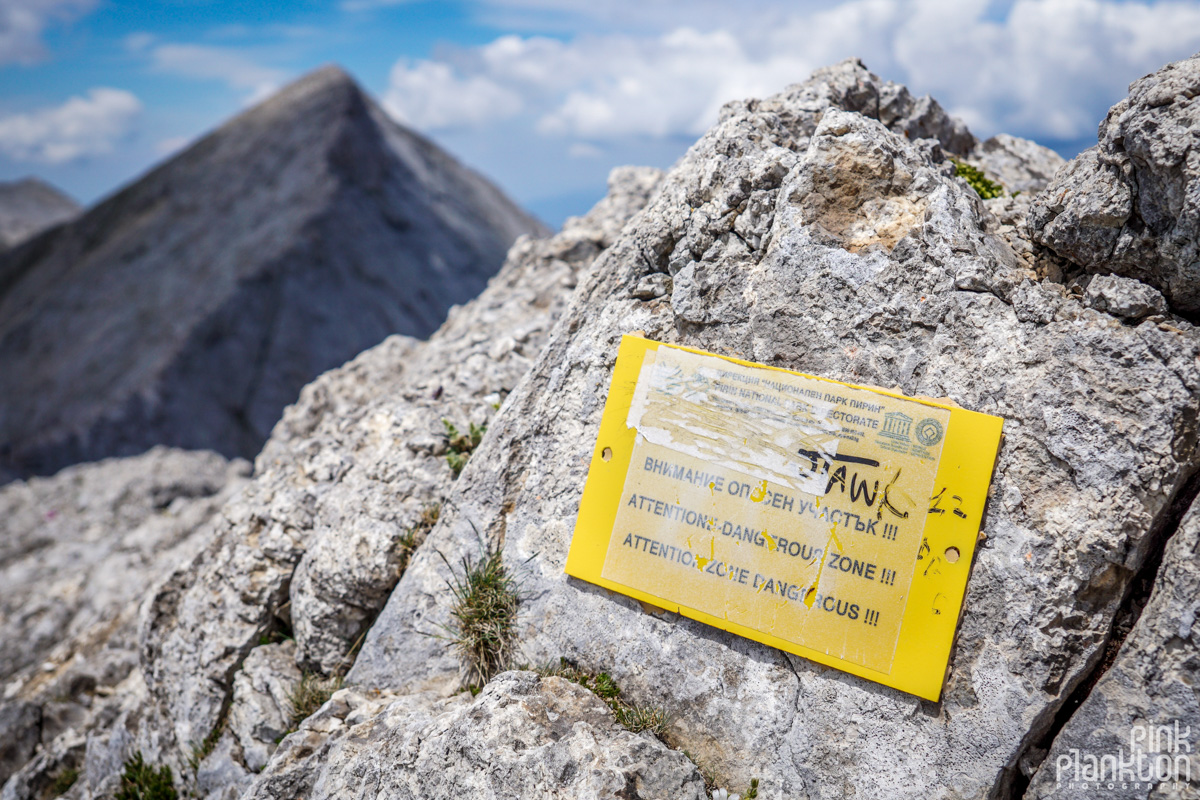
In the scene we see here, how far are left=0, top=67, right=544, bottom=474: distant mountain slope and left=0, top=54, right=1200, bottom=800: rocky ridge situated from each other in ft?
37.9

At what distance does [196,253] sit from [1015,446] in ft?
64.1

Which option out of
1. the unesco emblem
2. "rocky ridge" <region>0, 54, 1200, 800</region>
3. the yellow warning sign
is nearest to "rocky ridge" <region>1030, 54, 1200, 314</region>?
"rocky ridge" <region>0, 54, 1200, 800</region>

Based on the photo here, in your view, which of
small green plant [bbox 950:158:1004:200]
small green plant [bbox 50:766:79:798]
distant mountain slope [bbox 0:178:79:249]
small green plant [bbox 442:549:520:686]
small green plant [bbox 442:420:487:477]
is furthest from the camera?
distant mountain slope [bbox 0:178:79:249]

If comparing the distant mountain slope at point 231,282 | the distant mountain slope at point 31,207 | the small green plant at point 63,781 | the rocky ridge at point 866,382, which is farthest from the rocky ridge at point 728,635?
the distant mountain slope at point 31,207

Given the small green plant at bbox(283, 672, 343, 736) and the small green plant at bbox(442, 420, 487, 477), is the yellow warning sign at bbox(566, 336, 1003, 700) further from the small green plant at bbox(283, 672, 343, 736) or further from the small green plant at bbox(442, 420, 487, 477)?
the small green plant at bbox(283, 672, 343, 736)

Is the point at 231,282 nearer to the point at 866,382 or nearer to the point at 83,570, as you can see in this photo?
the point at 83,570

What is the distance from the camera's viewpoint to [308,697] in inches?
177

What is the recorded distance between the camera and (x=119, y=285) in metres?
17.6

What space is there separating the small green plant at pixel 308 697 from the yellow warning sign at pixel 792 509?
2059 mm

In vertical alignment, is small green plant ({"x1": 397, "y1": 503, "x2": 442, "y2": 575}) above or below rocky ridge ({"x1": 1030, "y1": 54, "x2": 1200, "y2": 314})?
below

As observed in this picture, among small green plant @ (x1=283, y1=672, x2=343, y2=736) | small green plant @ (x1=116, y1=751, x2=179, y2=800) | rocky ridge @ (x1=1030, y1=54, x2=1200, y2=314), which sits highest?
rocky ridge @ (x1=1030, y1=54, x2=1200, y2=314)

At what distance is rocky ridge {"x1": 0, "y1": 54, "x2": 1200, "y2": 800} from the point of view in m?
3.18

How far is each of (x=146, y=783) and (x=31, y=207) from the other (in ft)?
166

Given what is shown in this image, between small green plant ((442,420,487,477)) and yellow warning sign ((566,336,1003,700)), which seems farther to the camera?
small green plant ((442,420,487,477))
